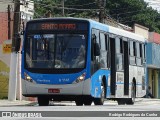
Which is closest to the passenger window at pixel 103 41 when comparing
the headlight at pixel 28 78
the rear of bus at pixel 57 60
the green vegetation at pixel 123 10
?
the rear of bus at pixel 57 60

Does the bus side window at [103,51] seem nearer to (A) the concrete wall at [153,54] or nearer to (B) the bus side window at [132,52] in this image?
(B) the bus side window at [132,52]

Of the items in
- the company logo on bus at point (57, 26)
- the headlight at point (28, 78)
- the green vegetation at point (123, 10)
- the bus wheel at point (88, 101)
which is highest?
the green vegetation at point (123, 10)

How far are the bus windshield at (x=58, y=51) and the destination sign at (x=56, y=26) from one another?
285 mm

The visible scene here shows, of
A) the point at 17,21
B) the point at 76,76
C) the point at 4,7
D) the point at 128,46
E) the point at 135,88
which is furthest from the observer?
the point at 4,7

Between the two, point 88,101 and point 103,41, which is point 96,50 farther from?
point 88,101

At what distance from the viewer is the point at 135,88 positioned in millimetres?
26781

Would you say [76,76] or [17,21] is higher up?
[17,21]

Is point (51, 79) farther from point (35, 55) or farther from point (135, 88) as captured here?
point (135, 88)

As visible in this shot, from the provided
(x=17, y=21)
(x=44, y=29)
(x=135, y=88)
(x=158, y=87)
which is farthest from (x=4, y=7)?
(x=44, y=29)

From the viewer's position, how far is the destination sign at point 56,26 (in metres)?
19.9

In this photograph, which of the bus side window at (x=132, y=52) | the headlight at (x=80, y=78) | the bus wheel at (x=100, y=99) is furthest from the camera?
the bus side window at (x=132, y=52)

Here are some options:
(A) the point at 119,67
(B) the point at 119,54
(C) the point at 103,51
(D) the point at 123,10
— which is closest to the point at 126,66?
(A) the point at 119,67

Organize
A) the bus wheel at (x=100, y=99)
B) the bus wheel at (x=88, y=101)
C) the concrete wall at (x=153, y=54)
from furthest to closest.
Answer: the concrete wall at (x=153, y=54), the bus wheel at (x=100, y=99), the bus wheel at (x=88, y=101)

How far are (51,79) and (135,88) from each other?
323 inches
